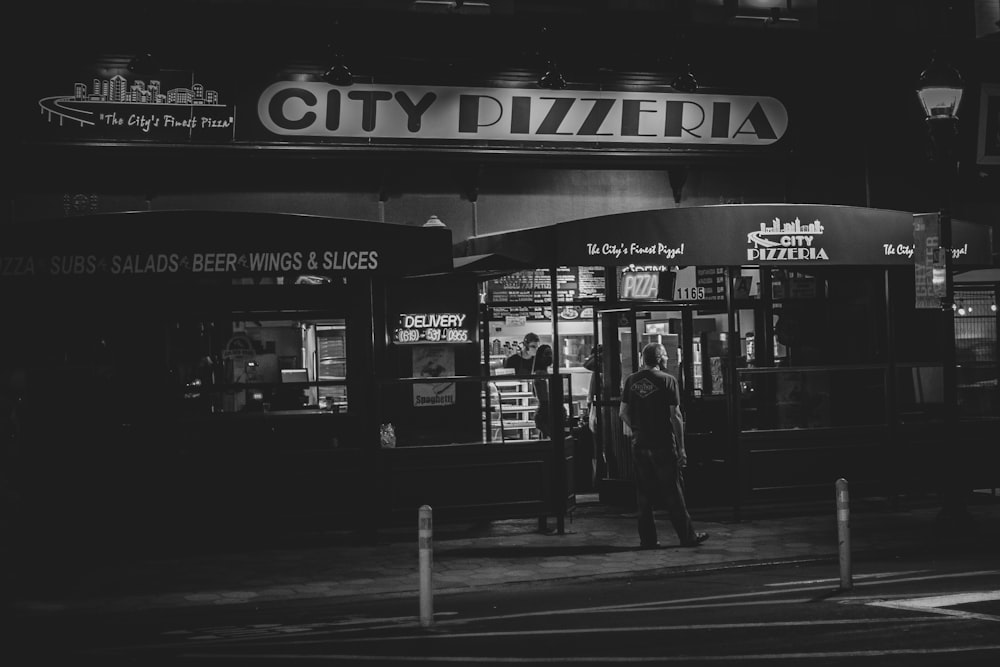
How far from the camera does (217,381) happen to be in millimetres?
13242

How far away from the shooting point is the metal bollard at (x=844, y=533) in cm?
916

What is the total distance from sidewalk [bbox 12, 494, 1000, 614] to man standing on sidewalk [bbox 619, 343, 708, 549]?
1.07ft

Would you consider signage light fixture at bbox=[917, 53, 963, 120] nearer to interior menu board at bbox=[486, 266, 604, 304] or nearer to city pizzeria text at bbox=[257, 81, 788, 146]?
city pizzeria text at bbox=[257, 81, 788, 146]

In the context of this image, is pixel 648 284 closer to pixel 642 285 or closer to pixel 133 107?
pixel 642 285

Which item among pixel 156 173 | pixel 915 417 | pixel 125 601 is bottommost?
pixel 125 601

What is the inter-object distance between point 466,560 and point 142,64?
268 inches

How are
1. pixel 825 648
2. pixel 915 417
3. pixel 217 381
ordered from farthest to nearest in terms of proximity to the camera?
pixel 915 417 < pixel 217 381 < pixel 825 648

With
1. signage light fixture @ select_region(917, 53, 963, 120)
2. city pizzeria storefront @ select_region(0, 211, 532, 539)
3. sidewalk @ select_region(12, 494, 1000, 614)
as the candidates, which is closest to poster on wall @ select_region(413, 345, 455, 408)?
city pizzeria storefront @ select_region(0, 211, 532, 539)

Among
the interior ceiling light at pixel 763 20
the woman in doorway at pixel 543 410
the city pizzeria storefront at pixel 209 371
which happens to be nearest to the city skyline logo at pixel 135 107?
the city pizzeria storefront at pixel 209 371

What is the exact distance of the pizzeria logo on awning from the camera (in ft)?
43.7

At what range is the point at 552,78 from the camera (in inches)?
586

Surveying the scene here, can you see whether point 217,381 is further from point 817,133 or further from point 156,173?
point 817,133

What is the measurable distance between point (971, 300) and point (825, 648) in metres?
10.6

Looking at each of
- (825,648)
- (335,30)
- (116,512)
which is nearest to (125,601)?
(116,512)
